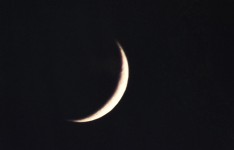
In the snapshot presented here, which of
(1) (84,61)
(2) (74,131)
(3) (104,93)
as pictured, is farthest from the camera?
(2) (74,131)

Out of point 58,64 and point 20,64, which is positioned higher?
point 20,64

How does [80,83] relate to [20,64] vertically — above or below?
below

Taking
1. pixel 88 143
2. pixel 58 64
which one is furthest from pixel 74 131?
pixel 58 64

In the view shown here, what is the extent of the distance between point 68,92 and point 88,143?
2343mm

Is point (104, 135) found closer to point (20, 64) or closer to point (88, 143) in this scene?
point (88, 143)

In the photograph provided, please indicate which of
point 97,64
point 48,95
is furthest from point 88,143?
point 97,64

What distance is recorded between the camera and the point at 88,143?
17.6 ft

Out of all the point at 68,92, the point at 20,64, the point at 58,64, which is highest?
the point at 20,64

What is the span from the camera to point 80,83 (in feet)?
10.8

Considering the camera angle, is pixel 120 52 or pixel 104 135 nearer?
pixel 120 52

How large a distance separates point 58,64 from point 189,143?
306 centimetres

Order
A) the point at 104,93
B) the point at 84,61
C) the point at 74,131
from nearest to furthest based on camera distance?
the point at 84,61 < the point at 104,93 < the point at 74,131

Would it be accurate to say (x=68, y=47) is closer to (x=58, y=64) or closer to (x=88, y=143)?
(x=58, y=64)

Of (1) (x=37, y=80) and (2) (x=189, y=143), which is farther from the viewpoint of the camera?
(2) (x=189, y=143)
